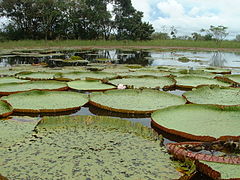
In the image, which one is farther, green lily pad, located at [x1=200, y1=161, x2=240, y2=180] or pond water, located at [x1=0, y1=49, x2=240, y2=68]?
pond water, located at [x1=0, y1=49, x2=240, y2=68]

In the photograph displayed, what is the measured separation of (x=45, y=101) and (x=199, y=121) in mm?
1789

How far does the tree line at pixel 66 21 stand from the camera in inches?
848

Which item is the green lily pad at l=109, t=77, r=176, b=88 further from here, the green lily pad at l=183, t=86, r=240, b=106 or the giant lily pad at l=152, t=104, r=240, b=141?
the giant lily pad at l=152, t=104, r=240, b=141

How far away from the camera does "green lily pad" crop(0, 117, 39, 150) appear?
5.92 feet

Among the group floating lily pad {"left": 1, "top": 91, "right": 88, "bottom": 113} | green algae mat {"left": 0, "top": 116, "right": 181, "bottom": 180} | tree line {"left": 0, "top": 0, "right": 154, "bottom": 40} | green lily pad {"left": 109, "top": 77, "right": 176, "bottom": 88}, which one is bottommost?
green algae mat {"left": 0, "top": 116, "right": 181, "bottom": 180}

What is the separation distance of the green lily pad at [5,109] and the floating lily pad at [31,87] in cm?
70

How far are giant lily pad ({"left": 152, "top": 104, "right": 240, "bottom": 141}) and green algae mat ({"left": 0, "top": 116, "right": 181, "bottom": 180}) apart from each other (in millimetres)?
329

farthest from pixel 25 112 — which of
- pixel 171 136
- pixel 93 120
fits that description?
pixel 171 136

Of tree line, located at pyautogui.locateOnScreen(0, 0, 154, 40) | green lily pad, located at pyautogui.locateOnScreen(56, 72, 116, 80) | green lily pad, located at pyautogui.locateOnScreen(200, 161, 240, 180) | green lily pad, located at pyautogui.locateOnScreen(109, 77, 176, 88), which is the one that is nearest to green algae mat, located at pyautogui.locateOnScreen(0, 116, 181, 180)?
green lily pad, located at pyautogui.locateOnScreen(200, 161, 240, 180)

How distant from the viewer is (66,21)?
22.9 meters

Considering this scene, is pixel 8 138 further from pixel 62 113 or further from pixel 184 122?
pixel 184 122

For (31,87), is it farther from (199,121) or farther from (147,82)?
(199,121)

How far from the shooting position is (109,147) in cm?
173

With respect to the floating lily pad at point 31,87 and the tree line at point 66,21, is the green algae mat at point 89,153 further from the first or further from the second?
the tree line at point 66,21
